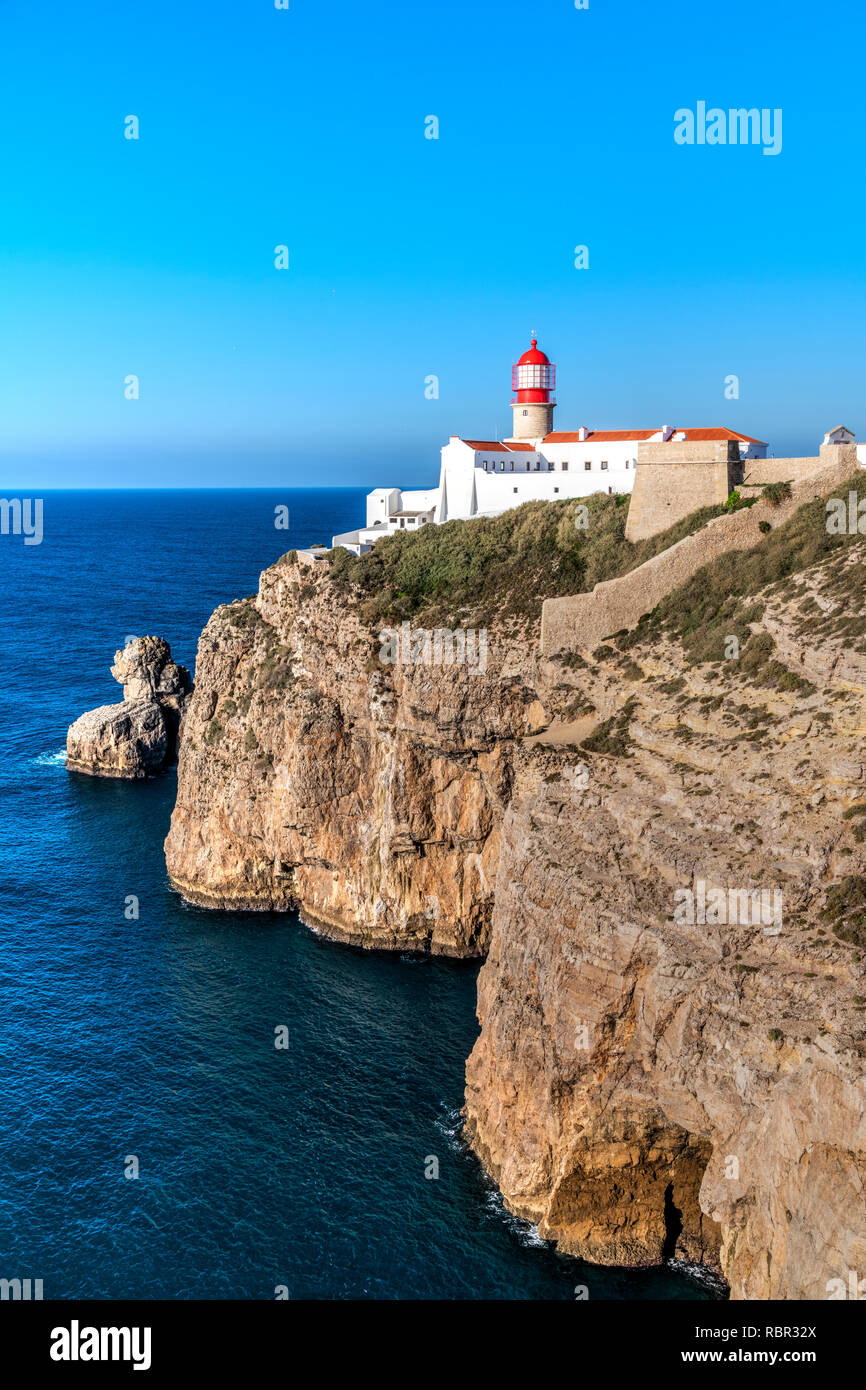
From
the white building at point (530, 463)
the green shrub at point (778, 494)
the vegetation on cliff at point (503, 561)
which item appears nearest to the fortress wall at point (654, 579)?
the green shrub at point (778, 494)

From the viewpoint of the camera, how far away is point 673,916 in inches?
1078

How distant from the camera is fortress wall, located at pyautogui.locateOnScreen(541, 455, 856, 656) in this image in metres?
41.8

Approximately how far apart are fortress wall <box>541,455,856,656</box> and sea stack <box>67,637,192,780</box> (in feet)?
122

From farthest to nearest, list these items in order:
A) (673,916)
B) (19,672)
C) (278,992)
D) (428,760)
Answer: (19,672) → (428,760) → (278,992) → (673,916)

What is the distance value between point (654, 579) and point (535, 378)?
2833cm

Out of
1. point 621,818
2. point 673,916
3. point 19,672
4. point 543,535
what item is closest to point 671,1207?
point 673,916

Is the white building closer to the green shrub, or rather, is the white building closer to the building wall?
the building wall

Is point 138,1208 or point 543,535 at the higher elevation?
point 543,535

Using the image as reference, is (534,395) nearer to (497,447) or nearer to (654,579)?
(497,447)

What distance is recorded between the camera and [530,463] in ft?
207

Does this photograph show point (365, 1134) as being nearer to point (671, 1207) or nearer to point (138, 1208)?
point (138, 1208)

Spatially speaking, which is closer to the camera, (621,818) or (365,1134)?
(621,818)

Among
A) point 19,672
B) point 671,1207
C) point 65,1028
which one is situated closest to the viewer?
point 671,1207

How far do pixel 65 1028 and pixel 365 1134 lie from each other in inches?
522
